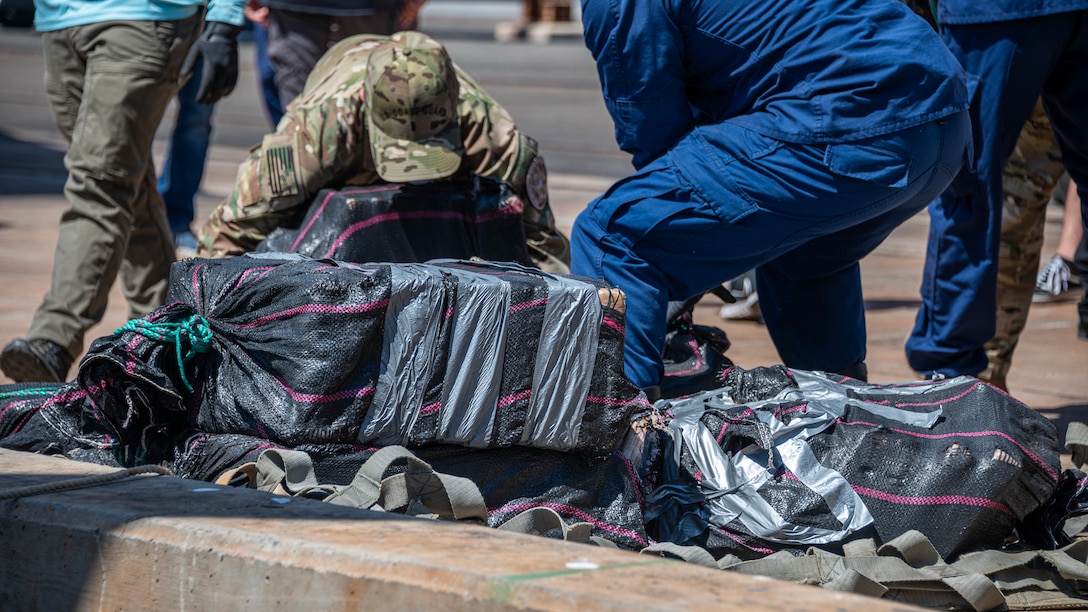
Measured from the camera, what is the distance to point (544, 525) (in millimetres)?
2840

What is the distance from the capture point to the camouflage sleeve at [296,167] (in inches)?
170

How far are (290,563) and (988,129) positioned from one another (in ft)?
8.67

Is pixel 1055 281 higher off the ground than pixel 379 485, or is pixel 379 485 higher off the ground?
pixel 379 485

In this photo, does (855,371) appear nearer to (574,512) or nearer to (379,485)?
(574,512)

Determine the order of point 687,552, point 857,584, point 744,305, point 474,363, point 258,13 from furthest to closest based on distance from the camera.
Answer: point 258,13 < point 744,305 < point 474,363 < point 687,552 < point 857,584

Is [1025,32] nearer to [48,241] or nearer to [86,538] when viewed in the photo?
[86,538]

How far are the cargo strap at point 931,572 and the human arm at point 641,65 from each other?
1.09 metres

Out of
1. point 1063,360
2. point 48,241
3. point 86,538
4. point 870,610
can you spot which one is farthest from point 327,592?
point 48,241

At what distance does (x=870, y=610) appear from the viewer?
1913mm

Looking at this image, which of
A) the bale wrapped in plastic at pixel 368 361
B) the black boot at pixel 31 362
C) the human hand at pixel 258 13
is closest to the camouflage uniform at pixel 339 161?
the black boot at pixel 31 362

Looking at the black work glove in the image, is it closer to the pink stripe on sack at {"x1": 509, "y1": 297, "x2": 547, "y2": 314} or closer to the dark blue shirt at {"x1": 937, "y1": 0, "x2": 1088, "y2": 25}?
the pink stripe on sack at {"x1": 509, "y1": 297, "x2": 547, "y2": 314}

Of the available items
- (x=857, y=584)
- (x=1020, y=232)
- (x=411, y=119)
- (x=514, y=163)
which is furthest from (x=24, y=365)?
(x=1020, y=232)

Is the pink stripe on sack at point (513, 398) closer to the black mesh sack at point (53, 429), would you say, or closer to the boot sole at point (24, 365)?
the black mesh sack at point (53, 429)

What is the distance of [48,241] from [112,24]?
3.13 metres
